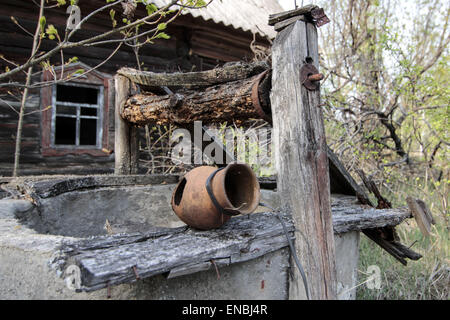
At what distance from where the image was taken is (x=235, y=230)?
74.3 inches

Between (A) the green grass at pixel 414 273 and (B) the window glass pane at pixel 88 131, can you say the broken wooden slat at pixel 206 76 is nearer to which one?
(A) the green grass at pixel 414 273

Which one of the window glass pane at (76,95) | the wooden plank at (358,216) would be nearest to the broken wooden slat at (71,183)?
the wooden plank at (358,216)

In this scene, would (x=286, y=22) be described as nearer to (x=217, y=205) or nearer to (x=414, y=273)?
(x=217, y=205)

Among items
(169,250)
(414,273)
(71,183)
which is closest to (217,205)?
(169,250)

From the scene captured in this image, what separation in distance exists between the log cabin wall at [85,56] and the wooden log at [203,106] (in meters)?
2.00

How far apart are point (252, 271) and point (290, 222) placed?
0.34 meters

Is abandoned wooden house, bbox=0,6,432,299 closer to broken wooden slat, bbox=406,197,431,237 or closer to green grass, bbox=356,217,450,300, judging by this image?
broken wooden slat, bbox=406,197,431,237

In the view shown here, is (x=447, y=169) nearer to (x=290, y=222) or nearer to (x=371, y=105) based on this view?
(x=371, y=105)

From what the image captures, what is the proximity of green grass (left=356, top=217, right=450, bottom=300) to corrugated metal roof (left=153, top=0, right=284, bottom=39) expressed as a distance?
3625 millimetres

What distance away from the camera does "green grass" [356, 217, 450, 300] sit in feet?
10.3

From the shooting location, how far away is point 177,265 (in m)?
1.47

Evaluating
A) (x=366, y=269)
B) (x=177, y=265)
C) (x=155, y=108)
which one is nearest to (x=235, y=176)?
(x=177, y=265)

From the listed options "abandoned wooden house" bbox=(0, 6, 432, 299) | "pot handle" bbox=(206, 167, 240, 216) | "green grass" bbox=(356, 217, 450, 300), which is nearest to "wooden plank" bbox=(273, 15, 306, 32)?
"abandoned wooden house" bbox=(0, 6, 432, 299)

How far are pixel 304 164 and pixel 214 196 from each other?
53 cm
